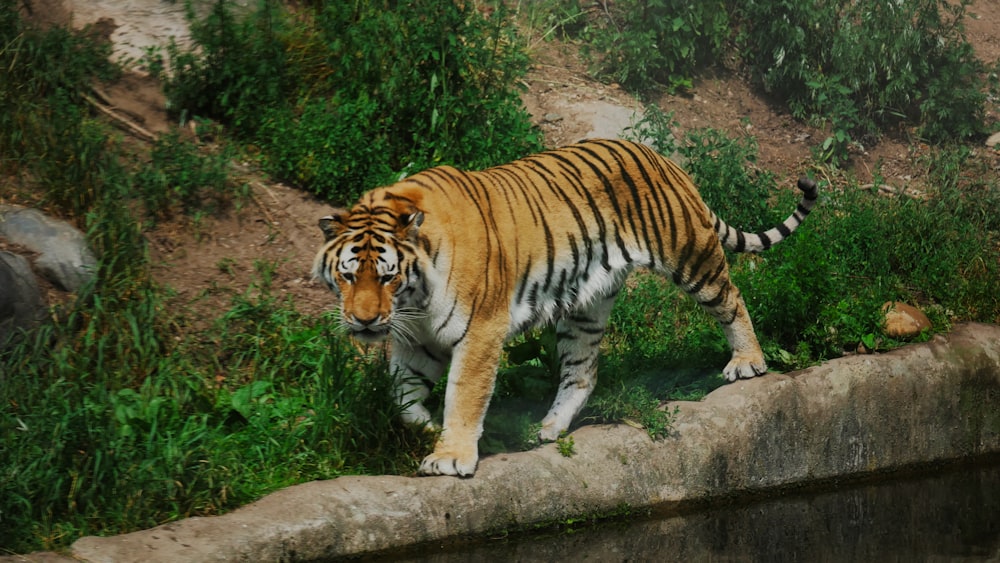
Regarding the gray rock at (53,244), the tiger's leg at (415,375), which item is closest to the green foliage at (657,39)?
the tiger's leg at (415,375)

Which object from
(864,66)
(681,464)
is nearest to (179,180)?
(681,464)

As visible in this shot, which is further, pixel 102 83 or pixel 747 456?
pixel 102 83

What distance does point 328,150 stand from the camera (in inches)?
310

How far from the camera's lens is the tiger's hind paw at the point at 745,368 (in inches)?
250

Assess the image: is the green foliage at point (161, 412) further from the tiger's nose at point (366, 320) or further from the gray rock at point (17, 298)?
the tiger's nose at point (366, 320)

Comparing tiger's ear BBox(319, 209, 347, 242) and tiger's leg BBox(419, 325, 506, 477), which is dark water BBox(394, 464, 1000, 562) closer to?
tiger's leg BBox(419, 325, 506, 477)

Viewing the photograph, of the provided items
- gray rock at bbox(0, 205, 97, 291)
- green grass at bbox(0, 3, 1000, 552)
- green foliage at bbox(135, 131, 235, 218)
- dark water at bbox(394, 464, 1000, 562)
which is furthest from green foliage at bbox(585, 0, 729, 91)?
gray rock at bbox(0, 205, 97, 291)

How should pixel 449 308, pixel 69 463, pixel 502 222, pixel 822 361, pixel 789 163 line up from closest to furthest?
pixel 69 463
pixel 449 308
pixel 502 222
pixel 822 361
pixel 789 163

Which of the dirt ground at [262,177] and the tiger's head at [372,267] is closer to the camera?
the tiger's head at [372,267]

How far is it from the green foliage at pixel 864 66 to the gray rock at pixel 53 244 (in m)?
6.31

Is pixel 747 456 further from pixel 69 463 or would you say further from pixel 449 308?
pixel 69 463

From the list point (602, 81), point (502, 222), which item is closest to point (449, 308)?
point (502, 222)

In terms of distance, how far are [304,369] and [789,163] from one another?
525 centimetres

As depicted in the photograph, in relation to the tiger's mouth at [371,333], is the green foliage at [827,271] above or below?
below
